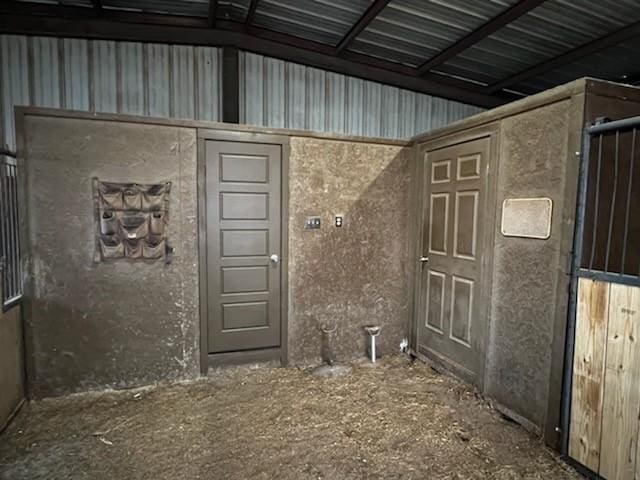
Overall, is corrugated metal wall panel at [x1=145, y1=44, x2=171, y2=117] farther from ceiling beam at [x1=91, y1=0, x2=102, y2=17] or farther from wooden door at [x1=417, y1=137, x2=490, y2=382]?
wooden door at [x1=417, y1=137, x2=490, y2=382]

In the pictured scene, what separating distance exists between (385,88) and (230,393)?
4.51 m

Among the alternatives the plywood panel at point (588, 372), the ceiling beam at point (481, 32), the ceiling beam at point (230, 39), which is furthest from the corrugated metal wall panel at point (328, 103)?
the plywood panel at point (588, 372)

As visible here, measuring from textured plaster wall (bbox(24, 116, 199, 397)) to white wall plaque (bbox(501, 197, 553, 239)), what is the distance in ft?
8.25

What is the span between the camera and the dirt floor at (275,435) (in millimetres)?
1958

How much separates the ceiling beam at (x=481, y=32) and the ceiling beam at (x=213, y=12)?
2.77 metres

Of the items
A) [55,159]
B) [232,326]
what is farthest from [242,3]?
[232,326]

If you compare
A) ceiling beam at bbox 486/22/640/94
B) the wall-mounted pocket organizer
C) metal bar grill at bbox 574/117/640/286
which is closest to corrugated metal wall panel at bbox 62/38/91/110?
the wall-mounted pocket organizer

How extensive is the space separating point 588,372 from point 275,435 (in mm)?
1959

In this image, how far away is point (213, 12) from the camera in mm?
3629

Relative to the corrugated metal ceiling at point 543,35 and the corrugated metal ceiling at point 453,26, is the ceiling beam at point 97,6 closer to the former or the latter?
the corrugated metal ceiling at point 453,26

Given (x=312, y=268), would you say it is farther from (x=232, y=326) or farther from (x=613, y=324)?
(x=613, y=324)

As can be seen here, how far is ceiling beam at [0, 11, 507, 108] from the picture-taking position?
357 centimetres

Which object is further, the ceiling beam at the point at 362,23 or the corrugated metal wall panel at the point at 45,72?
the corrugated metal wall panel at the point at 45,72

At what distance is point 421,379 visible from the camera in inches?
123
